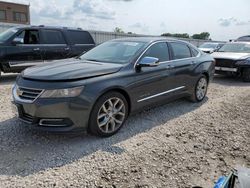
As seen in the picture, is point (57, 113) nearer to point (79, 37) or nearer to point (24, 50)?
point (24, 50)

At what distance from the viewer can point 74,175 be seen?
123 inches

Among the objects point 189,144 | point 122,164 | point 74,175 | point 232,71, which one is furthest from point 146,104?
point 232,71

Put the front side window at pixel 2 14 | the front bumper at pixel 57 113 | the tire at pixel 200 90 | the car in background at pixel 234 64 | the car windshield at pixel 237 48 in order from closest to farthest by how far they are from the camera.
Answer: the front bumper at pixel 57 113 → the tire at pixel 200 90 → the car in background at pixel 234 64 → the car windshield at pixel 237 48 → the front side window at pixel 2 14

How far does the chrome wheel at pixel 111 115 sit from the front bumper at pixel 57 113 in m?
0.31

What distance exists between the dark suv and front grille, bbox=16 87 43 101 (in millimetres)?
4906

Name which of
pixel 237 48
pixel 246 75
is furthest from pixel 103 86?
pixel 237 48

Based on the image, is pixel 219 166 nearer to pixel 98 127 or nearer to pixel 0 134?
pixel 98 127

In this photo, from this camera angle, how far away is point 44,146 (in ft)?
12.5

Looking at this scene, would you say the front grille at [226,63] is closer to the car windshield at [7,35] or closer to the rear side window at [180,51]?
the rear side window at [180,51]

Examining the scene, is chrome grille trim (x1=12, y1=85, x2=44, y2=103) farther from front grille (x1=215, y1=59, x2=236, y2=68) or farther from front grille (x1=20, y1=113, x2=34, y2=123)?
front grille (x1=215, y1=59, x2=236, y2=68)

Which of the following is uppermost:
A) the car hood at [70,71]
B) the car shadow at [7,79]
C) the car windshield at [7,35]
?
the car windshield at [7,35]

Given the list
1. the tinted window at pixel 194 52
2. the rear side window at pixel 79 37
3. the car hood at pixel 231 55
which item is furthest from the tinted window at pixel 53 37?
the car hood at pixel 231 55

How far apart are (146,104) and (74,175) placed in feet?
6.94

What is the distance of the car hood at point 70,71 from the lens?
376 cm
